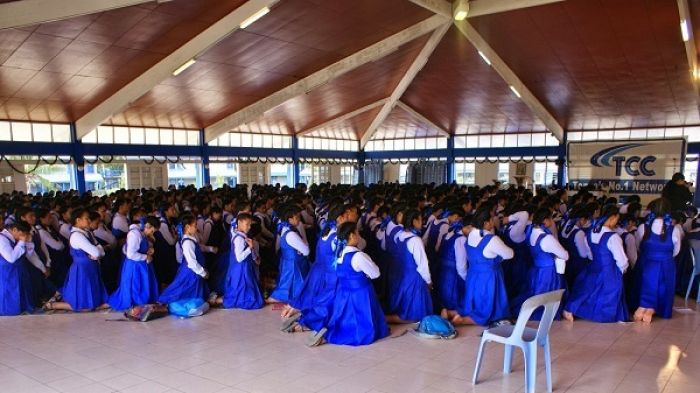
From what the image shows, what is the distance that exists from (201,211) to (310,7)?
545 centimetres

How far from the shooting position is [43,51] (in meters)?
10.9

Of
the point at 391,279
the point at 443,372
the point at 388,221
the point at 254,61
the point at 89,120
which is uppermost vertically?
the point at 254,61

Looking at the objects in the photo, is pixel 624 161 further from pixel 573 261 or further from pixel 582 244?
pixel 582 244

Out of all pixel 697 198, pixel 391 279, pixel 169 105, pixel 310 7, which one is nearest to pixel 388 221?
pixel 391 279

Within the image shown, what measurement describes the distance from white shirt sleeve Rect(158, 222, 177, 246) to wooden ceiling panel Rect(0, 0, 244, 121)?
15.8ft

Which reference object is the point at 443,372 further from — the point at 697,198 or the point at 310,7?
the point at 697,198

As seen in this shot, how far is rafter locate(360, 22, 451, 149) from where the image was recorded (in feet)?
49.6

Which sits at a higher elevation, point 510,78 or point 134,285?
point 510,78

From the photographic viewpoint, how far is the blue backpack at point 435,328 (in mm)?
5434

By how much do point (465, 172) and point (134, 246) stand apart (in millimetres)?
23398

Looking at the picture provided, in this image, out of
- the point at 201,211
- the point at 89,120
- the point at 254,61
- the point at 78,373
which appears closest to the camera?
the point at 78,373

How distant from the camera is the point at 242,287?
6676 millimetres

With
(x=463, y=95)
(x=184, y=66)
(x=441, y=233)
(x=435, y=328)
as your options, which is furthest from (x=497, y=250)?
(x=463, y=95)

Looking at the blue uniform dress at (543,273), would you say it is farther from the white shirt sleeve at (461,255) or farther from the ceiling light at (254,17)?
the ceiling light at (254,17)
